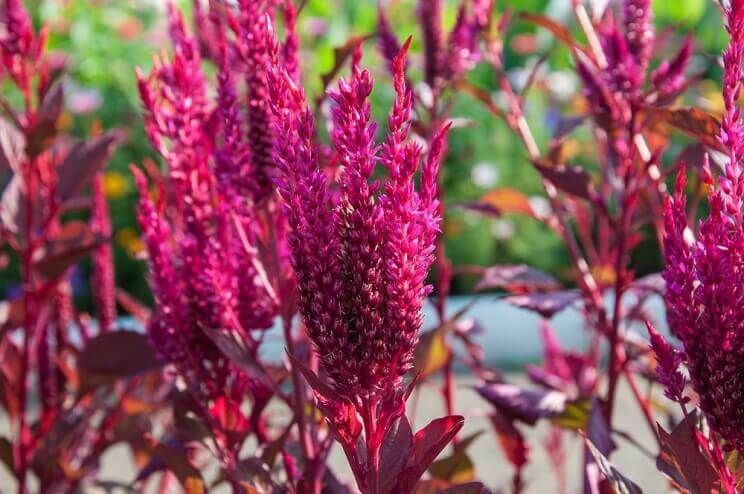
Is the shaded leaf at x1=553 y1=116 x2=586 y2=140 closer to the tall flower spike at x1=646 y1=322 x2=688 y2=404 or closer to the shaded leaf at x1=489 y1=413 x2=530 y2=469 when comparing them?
the shaded leaf at x1=489 y1=413 x2=530 y2=469

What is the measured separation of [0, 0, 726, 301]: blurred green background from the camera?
212 inches

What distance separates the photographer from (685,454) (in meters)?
0.79

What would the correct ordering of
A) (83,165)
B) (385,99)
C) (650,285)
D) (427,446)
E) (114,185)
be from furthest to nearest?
1. (385,99)
2. (114,185)
3. (83,165)
4. (650,285)
5. (427,446)

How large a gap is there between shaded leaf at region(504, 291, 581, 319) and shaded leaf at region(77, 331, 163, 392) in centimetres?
50

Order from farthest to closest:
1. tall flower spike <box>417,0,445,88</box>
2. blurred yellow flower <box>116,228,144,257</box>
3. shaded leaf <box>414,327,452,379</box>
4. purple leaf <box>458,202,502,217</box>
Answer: blurred yellow flower <box>116,228,144,257</box>
purple leaf <box>458,202,502,217</box>
tall flower spike <box>417,0,445,88</box>
shaded leaf <box>414,327,452,379</box>

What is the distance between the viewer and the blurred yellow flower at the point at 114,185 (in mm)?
5012

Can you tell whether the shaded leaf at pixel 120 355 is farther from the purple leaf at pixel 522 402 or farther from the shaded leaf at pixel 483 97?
the shaded leaf at pixel 483 97

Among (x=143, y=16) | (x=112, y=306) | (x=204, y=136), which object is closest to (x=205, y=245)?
(x=204, y=136)

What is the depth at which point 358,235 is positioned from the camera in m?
0.69

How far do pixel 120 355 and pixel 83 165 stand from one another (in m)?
0.35

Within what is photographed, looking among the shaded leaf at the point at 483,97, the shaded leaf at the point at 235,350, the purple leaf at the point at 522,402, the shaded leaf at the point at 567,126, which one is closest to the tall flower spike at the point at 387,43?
the shaded leaf at the point at 483,97

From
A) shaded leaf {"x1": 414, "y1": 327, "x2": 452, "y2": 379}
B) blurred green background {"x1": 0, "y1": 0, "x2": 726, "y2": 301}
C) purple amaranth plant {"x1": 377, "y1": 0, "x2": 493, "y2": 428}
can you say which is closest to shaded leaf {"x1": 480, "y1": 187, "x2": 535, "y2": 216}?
purple amaranth plant {"x1": 377, "y1": 0, "x2": 493, "y2": 428}

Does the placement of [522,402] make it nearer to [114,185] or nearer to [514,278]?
[514,278]

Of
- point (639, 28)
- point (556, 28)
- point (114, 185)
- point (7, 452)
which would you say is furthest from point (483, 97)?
point (114, 185)
